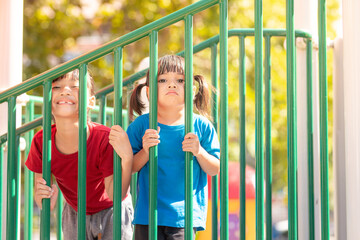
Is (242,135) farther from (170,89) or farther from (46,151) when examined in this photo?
(46,151)

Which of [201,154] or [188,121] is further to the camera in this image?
[201,154]

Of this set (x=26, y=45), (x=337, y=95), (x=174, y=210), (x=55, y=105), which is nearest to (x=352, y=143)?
(x=337, y=95)

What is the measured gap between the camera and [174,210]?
2602 mm

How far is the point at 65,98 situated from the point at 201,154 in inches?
28.3

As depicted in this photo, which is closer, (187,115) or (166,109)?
(187,115)

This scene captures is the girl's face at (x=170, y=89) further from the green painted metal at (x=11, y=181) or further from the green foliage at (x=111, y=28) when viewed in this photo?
the green foliage at (x=111, y=28)

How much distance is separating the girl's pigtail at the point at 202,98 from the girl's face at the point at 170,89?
0.26 m

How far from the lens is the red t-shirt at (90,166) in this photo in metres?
2.63

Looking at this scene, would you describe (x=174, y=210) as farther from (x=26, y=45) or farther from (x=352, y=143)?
(x=26, y=45)

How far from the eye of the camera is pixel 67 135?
2717 millimetres

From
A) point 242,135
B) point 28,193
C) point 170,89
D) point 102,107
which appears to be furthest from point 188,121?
point 28,193

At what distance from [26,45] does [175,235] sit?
772 cm

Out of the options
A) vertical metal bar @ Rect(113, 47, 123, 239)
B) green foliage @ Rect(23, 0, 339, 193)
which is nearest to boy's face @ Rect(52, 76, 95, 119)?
vertical metal bar @ Rect(113, 47, 123, 239)

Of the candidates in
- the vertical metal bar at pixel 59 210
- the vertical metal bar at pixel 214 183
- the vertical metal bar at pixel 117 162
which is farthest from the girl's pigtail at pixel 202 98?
the vertical metal bar at pixel 59 210
